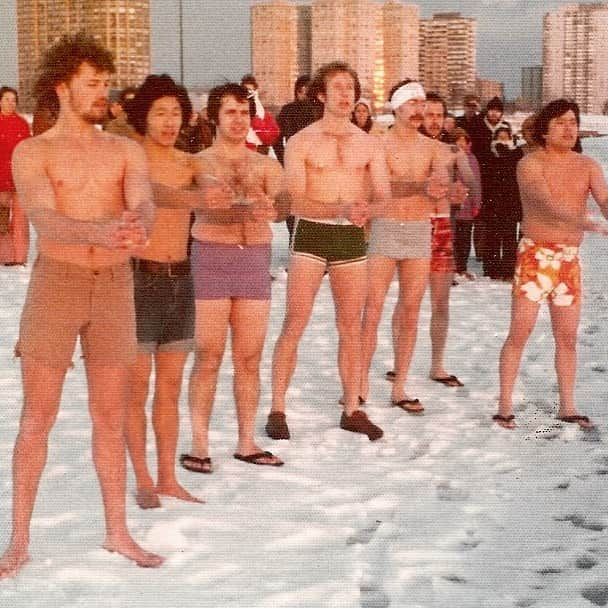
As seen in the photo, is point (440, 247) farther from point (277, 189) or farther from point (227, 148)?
point (227, 148)

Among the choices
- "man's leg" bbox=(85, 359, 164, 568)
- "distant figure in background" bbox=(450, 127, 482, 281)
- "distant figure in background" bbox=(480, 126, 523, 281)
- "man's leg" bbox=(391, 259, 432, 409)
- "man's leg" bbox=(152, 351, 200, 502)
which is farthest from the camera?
"distant figure in background" bbox=(480, 126, 523, 281)

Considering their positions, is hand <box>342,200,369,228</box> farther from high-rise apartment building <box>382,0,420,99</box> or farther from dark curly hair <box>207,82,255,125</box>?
high-rise apartment building <box>382,0,420,99</box>

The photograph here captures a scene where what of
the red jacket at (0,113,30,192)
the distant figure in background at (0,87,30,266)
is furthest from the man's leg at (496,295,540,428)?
the red jacket at (0,113,30,192)

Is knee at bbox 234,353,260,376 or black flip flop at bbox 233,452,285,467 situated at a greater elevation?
knee at bbox 234,353,260,376

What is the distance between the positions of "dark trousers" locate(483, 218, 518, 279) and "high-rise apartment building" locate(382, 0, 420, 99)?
508ft

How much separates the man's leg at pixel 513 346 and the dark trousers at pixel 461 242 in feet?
19.3

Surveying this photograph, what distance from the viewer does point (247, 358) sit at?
18.8ft

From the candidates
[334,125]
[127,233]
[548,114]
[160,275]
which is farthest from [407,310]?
[127,233]

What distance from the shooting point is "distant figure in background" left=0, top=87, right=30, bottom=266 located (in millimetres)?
12047

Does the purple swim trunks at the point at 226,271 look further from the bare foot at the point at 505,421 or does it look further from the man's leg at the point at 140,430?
the bare foot at the point at 505,421

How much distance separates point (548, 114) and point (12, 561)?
376 centimetres

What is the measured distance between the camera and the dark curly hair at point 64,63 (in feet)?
13.1

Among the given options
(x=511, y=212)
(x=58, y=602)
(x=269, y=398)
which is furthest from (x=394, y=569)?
(x=511, y=212)

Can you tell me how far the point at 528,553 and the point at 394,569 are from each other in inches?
23.7
